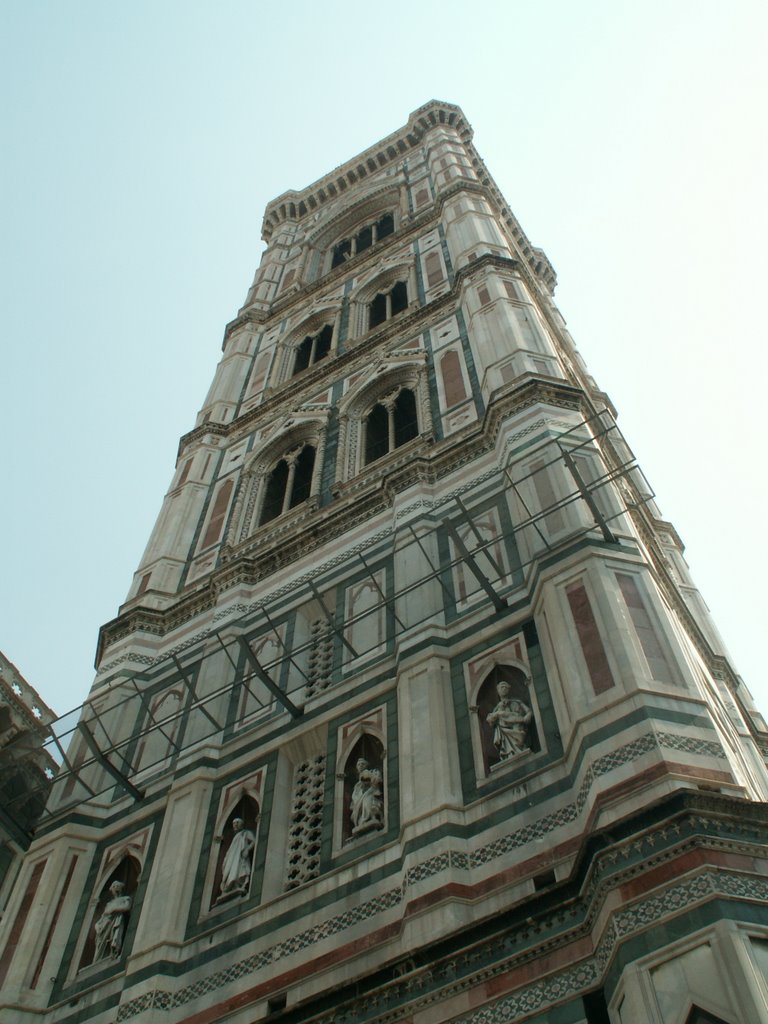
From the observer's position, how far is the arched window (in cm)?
1744

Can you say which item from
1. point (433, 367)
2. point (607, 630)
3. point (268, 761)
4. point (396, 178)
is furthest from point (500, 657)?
point (396, 178)

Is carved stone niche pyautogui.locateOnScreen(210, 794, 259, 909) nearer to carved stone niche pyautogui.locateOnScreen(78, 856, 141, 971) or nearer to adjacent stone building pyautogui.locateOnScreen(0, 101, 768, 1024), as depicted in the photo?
adjacent stone building pyautogui.locateOnScreen(0, 101, 768, 1024)

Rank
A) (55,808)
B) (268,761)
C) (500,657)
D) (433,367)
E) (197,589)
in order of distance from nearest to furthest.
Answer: (500,657) → (268,761) → (55,808) → (197,589) → (433,367)

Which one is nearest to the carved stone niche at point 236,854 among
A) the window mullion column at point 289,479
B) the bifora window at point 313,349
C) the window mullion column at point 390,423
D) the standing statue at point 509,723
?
the standing statue at point 509,723

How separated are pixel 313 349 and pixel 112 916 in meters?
14.6

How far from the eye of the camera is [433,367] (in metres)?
18.0

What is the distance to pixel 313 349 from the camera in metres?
23.3

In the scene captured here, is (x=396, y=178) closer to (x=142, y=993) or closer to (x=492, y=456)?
(x=492, y=456)

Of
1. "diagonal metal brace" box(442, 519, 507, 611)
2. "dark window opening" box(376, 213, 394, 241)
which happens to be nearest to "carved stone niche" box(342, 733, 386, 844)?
"diagonal metal brace" box(442, 519, 507, 611)

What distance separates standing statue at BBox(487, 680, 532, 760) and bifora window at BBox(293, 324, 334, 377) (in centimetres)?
1365

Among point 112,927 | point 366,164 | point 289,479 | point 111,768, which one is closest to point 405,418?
point 289,479

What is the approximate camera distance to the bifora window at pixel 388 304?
74.3ft

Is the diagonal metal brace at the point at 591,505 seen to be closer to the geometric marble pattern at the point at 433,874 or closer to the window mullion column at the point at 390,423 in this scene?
the geometric marble pattern at the point at 433,874

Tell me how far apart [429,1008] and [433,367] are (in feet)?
39.0
